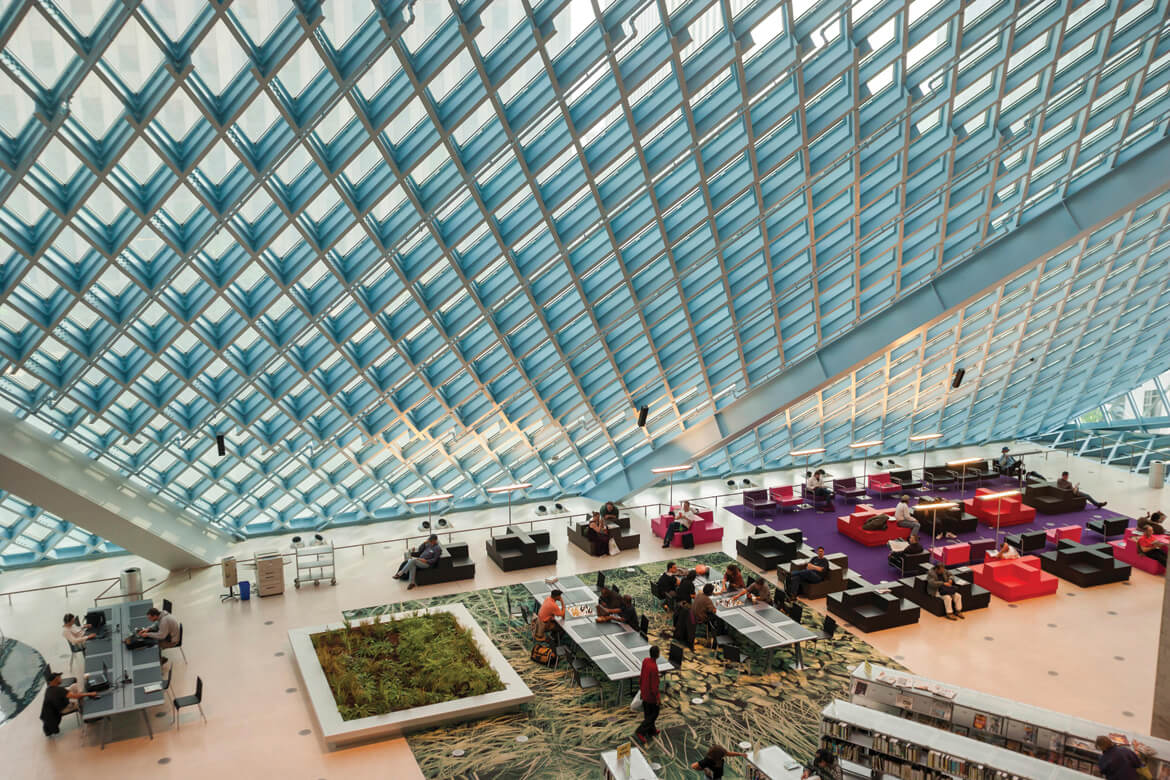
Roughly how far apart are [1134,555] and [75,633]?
27701mm

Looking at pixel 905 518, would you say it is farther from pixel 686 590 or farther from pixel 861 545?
pixel 686 590

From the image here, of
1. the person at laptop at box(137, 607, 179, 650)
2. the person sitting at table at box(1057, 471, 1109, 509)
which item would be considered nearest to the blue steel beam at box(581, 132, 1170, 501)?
the person sitting at table at box(1057, 471, 1109, 509)

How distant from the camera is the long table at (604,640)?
1819cm

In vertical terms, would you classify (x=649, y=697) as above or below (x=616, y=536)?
below

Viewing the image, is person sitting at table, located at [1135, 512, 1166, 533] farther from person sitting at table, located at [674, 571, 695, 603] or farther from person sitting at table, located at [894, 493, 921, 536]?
person sitting at table, located at [674, 571, 695, 603]

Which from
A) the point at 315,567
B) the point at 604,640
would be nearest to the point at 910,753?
the point at 604,640

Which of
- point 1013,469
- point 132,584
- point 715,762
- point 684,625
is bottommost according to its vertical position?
point 715,762

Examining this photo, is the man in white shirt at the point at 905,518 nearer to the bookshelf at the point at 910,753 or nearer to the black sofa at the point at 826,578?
the black sofa at the point at 826,578

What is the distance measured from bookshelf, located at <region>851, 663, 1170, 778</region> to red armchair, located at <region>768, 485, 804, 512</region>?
50.0ft

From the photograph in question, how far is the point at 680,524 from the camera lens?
2814cm

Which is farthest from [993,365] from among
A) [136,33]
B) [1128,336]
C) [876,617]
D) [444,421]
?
[136,33]

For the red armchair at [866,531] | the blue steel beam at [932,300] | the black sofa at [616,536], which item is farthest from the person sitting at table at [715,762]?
the red armchair at [866,531]

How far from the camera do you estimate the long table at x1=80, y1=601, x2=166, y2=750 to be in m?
16.7

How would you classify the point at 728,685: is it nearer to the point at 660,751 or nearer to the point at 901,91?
the point at 660,751
